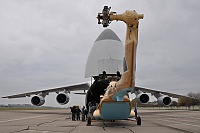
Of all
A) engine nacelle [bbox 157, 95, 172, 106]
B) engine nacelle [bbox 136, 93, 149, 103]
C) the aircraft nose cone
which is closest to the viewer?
engine nacelle [bbox 136, 93, 149, 103]

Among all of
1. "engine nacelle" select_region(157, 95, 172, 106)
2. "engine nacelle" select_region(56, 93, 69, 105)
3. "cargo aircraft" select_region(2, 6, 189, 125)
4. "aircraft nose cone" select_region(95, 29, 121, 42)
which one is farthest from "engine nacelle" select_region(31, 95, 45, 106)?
"engine nacelle" select_region(157, 95, 172, 106)

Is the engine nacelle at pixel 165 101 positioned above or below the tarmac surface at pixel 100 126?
above

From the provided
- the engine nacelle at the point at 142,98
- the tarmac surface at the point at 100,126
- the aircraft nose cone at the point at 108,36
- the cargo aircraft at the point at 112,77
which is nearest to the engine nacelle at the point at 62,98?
the cargo aircraft at the point at 112,77

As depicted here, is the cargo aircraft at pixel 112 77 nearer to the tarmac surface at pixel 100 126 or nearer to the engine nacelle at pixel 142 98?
the engine nacelle at pixel 142 98

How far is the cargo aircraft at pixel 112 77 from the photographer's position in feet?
20.4

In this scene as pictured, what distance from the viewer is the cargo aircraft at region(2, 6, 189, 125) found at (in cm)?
621

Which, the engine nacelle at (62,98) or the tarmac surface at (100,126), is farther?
the engine nacelle at (62,98)

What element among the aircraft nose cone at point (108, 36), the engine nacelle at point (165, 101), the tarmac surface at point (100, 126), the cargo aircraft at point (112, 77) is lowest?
the tarmac surface at point (100, 126)

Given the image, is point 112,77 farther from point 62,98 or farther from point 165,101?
point 165,101

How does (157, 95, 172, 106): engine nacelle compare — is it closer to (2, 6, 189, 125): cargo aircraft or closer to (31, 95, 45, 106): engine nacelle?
(2, 6, 189, 125): cargo aircraft

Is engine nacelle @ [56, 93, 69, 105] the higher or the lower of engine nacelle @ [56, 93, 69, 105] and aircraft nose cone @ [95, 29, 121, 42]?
the lower

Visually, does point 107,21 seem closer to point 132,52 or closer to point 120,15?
point 120,15

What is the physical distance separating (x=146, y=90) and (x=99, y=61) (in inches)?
277

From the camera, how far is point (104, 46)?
16875 millimetres
